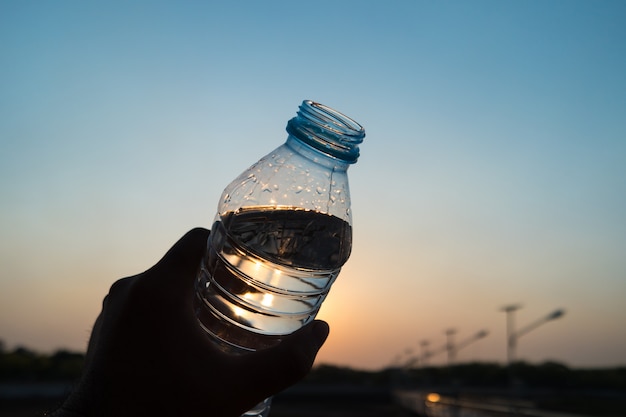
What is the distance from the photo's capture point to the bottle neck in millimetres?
2285

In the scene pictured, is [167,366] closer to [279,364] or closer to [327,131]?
[279,364]

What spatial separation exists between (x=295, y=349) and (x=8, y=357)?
112 m

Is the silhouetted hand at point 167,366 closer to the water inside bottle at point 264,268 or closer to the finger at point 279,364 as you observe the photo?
the finger at point 279,364

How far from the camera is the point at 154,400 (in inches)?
65.7

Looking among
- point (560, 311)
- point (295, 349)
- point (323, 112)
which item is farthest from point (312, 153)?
point (560, 311)

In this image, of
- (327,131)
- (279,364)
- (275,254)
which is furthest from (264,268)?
(279,364)

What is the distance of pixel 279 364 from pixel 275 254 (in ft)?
2.63

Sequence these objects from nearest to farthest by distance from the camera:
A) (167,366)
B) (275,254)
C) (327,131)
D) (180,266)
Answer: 1. (167,366)
2. (180,266)
3. (327,131)
4. (275,254)

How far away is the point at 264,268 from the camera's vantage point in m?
2.50

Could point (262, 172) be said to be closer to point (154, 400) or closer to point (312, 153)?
point (312, 153)

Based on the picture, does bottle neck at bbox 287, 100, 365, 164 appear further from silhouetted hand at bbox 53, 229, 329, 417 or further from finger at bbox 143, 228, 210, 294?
silhouetted hand at bbox 53, 229, 329, 417

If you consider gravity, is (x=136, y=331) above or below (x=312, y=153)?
below

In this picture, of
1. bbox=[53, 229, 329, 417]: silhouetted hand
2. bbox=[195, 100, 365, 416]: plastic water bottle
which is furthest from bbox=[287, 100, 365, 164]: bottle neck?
bbox=[53, 229, 329, 417]: silhouetted hand

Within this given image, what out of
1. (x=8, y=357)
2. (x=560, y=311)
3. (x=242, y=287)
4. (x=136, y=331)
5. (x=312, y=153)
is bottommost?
(x=136, y=331)
